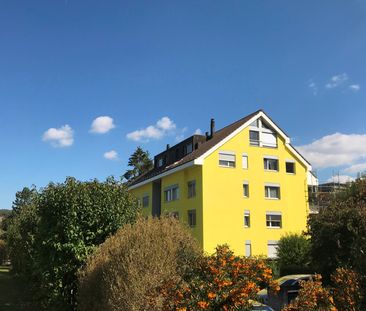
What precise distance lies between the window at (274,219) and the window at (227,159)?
5.47m

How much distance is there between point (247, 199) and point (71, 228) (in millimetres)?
26911

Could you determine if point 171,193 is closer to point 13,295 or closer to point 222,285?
point 13,295

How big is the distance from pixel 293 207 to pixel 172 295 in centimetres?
3576

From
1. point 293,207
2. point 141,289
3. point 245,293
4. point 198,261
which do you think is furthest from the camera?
point 293,207

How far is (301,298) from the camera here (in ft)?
21.4

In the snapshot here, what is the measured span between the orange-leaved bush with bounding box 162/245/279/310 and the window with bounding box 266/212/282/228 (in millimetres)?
33061

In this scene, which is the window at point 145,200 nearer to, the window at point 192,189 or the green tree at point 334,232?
the window at point 192,189

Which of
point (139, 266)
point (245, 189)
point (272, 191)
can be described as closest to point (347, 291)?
point (139, 266)

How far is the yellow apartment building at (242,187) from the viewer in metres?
36.7

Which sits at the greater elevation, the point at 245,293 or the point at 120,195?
the point at 120,195

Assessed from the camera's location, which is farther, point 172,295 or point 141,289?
point 141,289

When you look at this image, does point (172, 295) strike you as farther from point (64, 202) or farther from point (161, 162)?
point (161, 162)

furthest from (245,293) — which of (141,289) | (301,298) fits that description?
(141,289)

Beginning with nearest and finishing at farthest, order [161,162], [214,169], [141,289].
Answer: [141,289]
[214,169]
[161,162]
